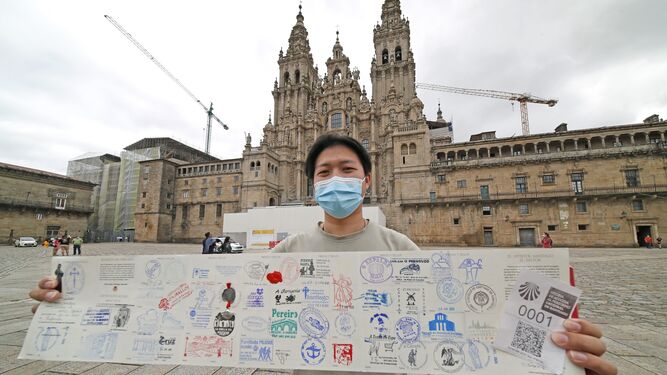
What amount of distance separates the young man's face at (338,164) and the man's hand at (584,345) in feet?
5.64

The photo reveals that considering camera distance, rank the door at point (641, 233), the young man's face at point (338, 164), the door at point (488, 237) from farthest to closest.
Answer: the door at point (488, 237)
the door at point (641, 233)
the young man's face at point (338, 164)

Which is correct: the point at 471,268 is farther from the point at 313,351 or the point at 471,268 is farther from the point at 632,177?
the point at 632,177

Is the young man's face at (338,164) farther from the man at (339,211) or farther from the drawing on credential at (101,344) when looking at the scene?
the drawing on credential at (101,344)

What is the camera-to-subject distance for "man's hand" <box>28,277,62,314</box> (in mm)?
2092

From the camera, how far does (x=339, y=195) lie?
2.37 meters

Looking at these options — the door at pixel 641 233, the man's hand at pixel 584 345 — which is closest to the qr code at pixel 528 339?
the man's hand at pixel 584 345

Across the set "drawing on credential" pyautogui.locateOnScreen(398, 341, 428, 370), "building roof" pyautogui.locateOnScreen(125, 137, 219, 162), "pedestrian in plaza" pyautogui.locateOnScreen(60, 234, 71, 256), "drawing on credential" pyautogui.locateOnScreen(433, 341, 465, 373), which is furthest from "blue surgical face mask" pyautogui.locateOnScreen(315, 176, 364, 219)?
"building roof" pyautogui.locateOnScreen(125, 137, 219, 162)

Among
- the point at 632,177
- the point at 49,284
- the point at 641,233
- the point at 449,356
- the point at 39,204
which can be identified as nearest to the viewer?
the point at 449,356

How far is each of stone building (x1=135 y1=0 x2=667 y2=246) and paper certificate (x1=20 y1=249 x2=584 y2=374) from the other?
31221 mm

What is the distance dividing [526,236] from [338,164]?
3416cm

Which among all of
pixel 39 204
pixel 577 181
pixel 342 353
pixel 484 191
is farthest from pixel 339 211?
pixel 39 204

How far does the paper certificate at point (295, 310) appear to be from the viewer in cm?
176

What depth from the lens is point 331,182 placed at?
2.46 metres

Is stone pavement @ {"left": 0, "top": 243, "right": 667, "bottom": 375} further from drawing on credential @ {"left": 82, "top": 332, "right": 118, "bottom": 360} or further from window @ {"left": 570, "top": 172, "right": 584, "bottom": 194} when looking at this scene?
window @ {"left": 570, "top": 172, "right": 584, "bottom": 194}
